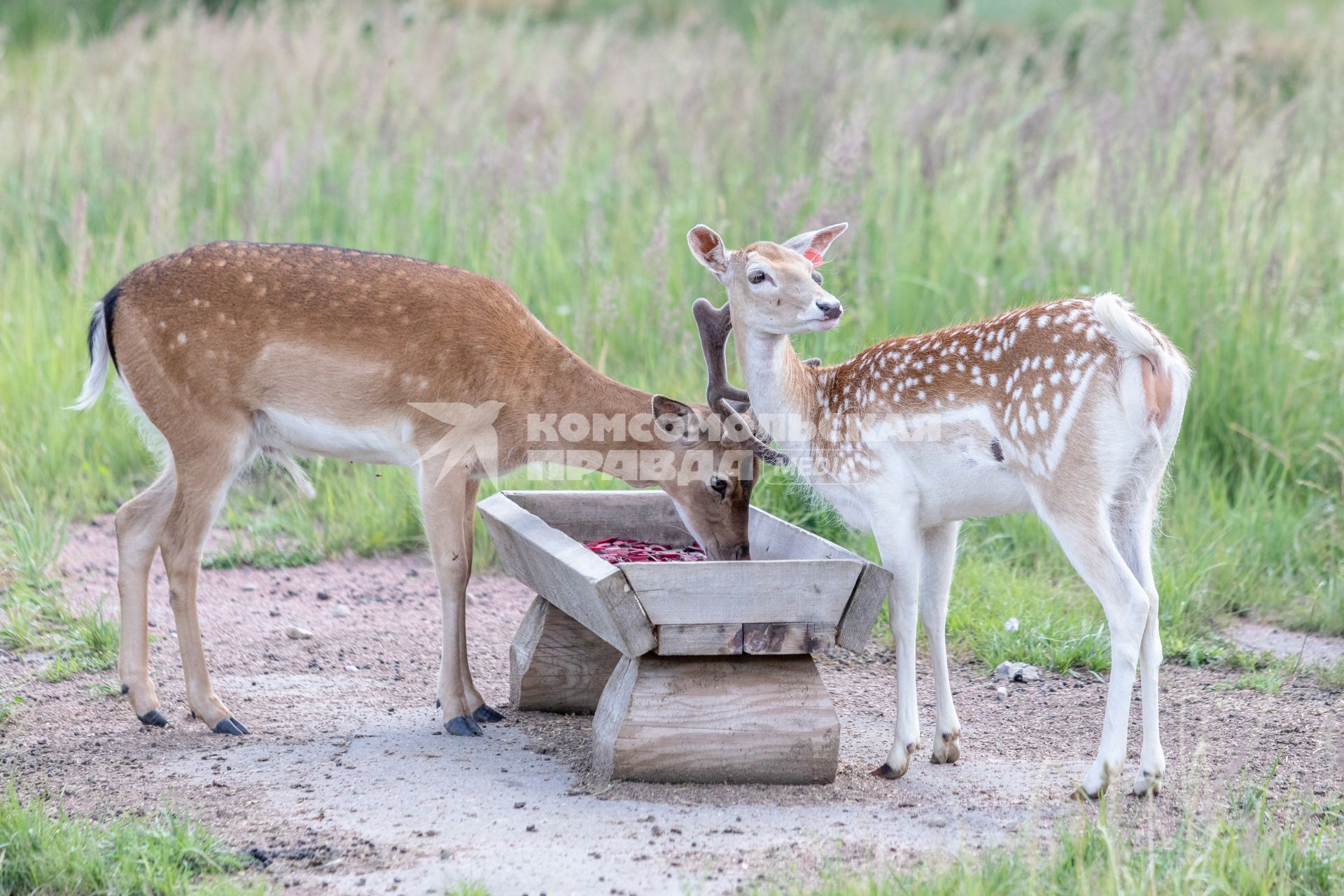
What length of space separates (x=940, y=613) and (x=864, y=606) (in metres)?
0.43

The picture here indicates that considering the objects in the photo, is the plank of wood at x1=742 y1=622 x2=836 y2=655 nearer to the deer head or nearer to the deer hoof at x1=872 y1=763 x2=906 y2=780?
the deer hoof at x1=872 y1=763 x2=906 y2=780

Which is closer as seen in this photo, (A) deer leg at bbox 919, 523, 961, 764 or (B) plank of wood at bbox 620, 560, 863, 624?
(B) plank of wood at bbox 620, 560, 863, 624

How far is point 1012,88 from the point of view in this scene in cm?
859

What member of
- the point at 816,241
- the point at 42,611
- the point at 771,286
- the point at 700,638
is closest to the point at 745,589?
the point at 700,638

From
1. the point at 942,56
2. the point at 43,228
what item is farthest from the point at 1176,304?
the point at 43,228

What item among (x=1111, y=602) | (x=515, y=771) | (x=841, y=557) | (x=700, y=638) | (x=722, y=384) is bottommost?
(x=515, y=771)

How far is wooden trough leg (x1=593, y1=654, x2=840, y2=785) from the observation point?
153 inches

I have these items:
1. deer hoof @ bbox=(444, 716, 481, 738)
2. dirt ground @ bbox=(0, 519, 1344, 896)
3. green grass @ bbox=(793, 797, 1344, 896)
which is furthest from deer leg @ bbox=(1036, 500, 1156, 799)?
deer hoof @ bbox=(444, 716, 481, 738)

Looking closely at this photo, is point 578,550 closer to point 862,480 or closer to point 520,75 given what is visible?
point 862,480

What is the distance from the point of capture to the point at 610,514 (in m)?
5.00

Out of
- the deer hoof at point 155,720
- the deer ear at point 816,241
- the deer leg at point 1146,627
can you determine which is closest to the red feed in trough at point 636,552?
the deer ear at point 816,241

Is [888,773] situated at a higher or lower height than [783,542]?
lower

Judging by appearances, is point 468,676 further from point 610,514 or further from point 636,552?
point 610,514

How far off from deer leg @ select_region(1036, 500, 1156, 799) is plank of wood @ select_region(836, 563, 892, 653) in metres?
0.50
